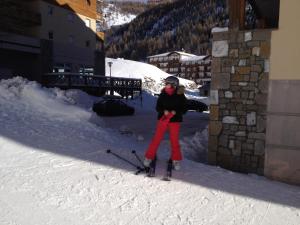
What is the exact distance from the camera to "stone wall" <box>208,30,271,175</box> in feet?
27.6

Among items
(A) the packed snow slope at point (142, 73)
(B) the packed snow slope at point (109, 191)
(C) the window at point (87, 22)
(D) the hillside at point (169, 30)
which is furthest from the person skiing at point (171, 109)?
(D) the hillside at point (169, 30)

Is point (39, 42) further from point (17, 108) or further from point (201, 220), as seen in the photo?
point (201, 220)

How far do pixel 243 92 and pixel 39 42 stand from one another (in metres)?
24.0

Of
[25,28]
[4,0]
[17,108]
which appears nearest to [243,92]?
[17,108]

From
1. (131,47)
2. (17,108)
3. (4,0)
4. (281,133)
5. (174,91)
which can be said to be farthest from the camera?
(131,47)

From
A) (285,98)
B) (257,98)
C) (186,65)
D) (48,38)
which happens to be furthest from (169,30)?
(285,98)

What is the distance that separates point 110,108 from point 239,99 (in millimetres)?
15760

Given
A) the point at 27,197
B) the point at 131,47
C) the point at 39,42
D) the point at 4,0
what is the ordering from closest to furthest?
the point at 27,197 → the point at 4,0 → the point at 39,42 → the point at 131,47

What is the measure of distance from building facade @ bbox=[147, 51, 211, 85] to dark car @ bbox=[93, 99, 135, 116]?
57874 millimetres

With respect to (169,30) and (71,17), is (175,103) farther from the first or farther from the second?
(169,30)

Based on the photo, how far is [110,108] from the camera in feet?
78.4

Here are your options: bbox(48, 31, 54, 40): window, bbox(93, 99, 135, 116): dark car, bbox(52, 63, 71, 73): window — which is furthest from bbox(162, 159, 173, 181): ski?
bbox(48, 31, 54, 40): window

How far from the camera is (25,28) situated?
30.0 metres

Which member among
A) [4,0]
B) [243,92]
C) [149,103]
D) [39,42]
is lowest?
[149,103]
